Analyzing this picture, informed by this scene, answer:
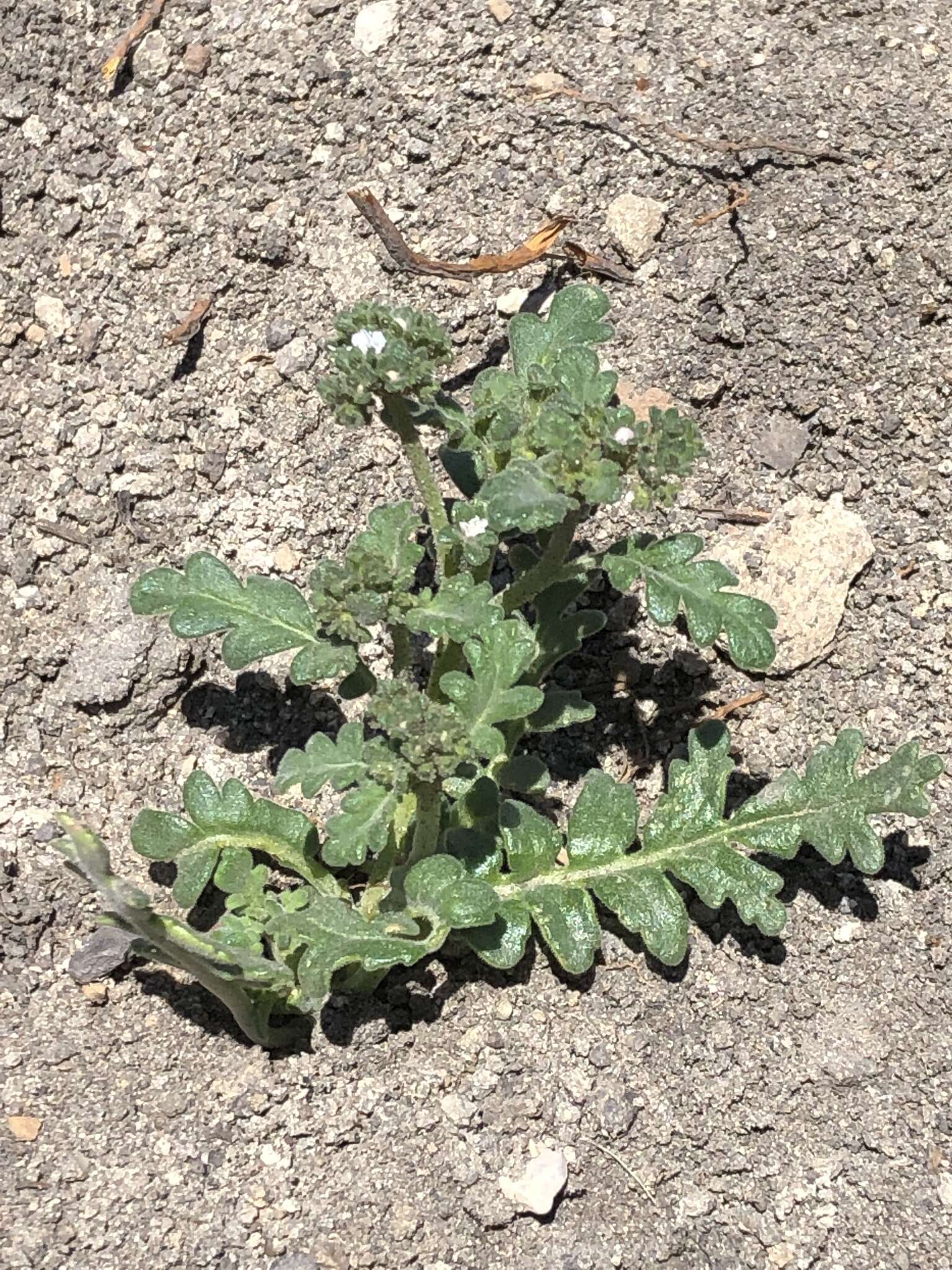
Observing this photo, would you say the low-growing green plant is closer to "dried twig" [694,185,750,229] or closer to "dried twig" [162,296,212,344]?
"dried twig" [694,185,750,229]

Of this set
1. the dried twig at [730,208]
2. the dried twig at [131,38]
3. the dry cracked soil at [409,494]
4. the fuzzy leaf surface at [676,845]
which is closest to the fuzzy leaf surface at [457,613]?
the fuzzy leaf surface at [676,845]

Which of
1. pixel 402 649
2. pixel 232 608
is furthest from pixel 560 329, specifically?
pixel 232 608

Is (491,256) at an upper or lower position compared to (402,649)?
upper

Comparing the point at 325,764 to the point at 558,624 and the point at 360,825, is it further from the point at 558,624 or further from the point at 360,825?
the point at 558,624

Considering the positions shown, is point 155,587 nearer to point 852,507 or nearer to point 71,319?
point 71,319

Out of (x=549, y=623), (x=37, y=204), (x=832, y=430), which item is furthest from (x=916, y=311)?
(x=37, y=204)

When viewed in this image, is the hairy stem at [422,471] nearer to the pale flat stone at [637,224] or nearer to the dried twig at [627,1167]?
the pale flat stone at [637,224]

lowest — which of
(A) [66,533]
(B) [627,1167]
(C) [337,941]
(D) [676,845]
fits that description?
(B) [627,1167]
